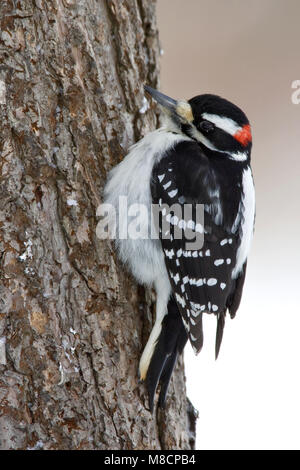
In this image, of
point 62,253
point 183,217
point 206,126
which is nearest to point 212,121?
point 206,126

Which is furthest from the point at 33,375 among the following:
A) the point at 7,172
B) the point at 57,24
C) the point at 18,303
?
the point at 57,24

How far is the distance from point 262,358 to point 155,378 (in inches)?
60.8

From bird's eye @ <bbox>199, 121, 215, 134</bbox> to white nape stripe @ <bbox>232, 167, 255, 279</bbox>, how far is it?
0.76ft

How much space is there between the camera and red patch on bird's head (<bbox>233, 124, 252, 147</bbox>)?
2301mm

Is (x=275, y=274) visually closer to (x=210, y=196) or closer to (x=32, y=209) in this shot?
(x=210, y=196)

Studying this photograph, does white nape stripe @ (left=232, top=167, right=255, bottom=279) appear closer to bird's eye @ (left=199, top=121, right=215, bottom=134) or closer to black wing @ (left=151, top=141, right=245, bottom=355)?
black wing @ (left=151, top=141, right=245, bottom=355)

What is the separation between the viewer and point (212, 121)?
2258 millimetres

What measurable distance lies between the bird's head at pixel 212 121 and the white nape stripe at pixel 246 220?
102 millimetres

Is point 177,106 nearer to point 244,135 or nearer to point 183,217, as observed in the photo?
point 244,135

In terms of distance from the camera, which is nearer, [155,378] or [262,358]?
[155,378]

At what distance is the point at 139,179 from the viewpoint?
2209 millimetres

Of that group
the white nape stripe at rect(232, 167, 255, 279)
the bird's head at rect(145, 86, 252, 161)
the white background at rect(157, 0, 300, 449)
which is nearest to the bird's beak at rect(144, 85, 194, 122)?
the bird's head at rect(145, 86, 252, 161)

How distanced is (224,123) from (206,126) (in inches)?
2.8

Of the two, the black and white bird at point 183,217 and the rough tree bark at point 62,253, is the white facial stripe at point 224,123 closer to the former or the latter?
the black and white bird at point 183,217
